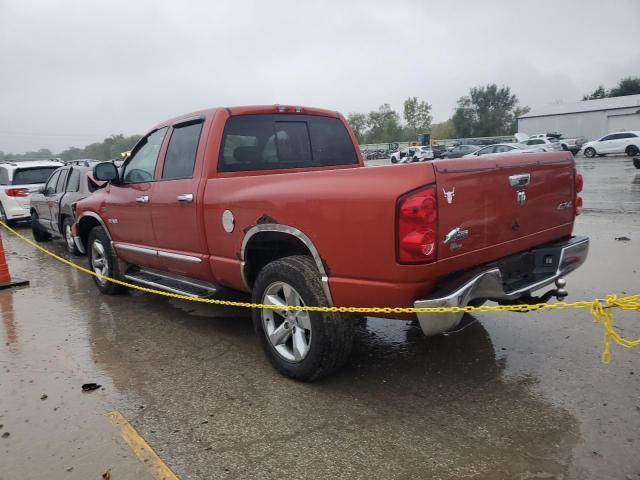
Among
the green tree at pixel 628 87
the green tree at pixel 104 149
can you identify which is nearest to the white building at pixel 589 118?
the green tree at pixel 628 87

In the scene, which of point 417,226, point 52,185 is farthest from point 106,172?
point 52,185

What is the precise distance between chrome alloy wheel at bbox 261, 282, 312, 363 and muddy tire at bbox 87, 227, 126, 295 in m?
3.07

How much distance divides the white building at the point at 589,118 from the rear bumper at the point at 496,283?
58.8 m

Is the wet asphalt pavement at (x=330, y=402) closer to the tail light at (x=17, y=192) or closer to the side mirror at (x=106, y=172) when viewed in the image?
the side mirror at (x=106, y=172)

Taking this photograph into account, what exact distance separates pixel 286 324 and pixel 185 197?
1509 mm

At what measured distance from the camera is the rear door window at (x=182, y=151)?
4.49 metres

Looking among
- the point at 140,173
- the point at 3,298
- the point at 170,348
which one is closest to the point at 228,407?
the point at 170,348

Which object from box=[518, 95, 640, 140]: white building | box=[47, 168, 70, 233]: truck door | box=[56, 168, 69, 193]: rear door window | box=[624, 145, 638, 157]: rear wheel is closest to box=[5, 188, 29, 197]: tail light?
box=[47, 168, 70, 233]: truck door

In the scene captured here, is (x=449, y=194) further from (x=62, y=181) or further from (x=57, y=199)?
(x=62, y=181)

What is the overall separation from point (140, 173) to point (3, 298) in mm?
2873

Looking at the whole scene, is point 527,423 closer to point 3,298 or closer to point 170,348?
point 170,348

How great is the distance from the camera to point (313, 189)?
128 inches

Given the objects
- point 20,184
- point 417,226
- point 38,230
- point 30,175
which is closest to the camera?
point 417,226

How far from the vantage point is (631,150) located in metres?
31.7
